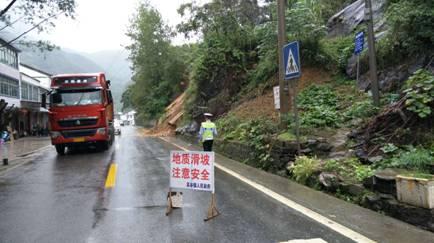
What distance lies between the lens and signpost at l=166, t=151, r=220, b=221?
22.1 ft

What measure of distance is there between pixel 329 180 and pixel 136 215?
373 cm

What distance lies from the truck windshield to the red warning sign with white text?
1201 centimetres

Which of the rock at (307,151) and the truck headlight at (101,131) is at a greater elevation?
the truck headlight at (101,131)

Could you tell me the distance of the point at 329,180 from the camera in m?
7.83

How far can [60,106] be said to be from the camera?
57.9ft

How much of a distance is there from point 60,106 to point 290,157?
37.7ft

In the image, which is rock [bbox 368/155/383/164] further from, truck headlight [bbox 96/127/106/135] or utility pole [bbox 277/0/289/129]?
truck headlight [bbox 96/127/106/135]

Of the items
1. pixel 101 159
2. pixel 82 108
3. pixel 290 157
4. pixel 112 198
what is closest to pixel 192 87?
pixel 82 108

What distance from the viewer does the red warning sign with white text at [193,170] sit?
265 inches

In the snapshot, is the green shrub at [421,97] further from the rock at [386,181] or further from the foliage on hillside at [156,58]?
the foliage on hillside at [156,58]

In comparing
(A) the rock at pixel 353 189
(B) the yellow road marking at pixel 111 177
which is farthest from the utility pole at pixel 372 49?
(B) the yellow road marking at pixel 111 177

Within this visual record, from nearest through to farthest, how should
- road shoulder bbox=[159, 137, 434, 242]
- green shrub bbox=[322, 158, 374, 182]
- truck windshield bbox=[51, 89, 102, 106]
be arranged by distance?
road shoulder bbox=[159, 137, 434, 242], green shrub bbox=[322, 158, 374, 182], truck windshield bbox=[51, 89, 102, 106]

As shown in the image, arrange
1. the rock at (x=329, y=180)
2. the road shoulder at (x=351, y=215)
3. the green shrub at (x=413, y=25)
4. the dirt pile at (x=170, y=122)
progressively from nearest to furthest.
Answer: the road shoulder at (x=351, y=215) < the rock at (x=329, y=180) < the green shrub at (x=413, y=25) < the dirt pile at (x=170, y=122)

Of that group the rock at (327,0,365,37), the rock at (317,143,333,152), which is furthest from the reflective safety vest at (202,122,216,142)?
the rock at (327,0,365,37)
